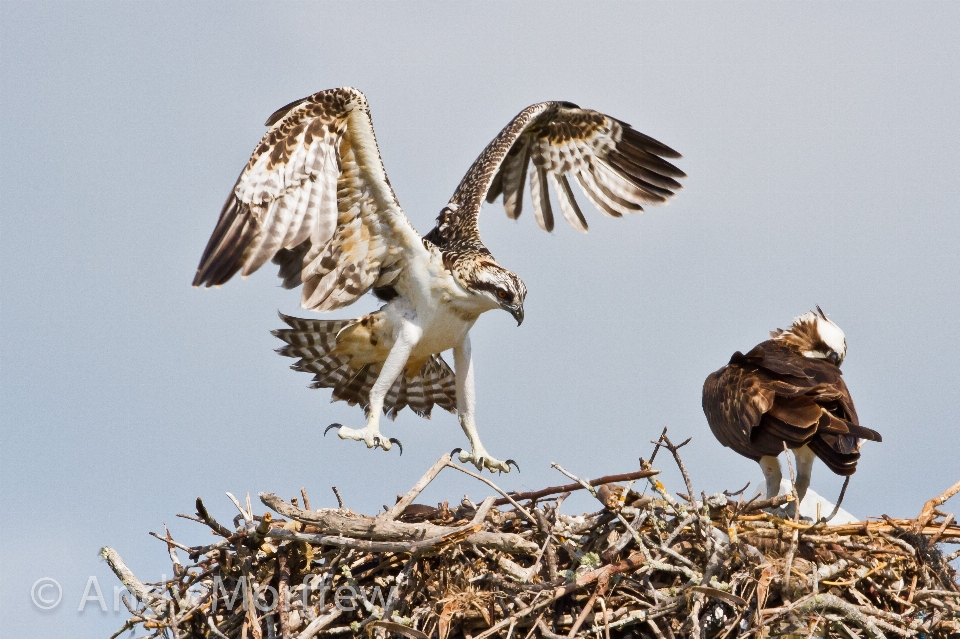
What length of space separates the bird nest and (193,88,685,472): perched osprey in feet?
5.27

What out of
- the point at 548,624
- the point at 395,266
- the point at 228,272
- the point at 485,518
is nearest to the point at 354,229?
the point at 395,266

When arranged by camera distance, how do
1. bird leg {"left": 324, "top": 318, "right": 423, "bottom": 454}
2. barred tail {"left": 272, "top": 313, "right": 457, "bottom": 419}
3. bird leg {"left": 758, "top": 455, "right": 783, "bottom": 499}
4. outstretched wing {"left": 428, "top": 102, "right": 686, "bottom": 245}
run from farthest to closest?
outstretched wing {"left": 428, "top": 102, "right": 686, "bottom": 245} < barred tail {"left": 272, "top": 313, "right": 457, "bottom": 419} < bird leg {"left": 324, "top": 318, "right": 423, "bottom": 454} < bird leg {"left": 758, "top": 455, "right": 783, "bottom": 499}

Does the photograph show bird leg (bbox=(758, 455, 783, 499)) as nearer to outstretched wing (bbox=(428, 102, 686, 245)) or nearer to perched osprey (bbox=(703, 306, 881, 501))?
perched osprey (bbox=(703, 306, 881, 501))

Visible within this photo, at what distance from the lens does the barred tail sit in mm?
7602

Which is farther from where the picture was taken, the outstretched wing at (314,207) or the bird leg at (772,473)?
the bird leg at (772,473)

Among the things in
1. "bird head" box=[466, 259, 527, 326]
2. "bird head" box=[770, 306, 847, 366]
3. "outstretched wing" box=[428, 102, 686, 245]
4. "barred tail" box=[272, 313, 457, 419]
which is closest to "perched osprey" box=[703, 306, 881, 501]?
"bird head" box=[770, 306, 847, 366]

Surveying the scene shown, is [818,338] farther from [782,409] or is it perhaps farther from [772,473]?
[782,409]

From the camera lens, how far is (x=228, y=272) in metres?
6.65

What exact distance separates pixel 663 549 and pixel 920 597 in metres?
1.20

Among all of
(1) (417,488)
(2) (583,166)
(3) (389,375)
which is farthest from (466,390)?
(2) (583,166)

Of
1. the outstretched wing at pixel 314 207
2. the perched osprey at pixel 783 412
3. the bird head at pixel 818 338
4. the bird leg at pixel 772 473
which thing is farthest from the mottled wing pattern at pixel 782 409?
the outstretched wing at pixel 314 207

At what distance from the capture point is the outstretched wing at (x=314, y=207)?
6.74 meters

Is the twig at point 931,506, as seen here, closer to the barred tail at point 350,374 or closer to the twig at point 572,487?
the twig at point 572,487

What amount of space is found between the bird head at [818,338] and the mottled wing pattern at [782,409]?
561mm
